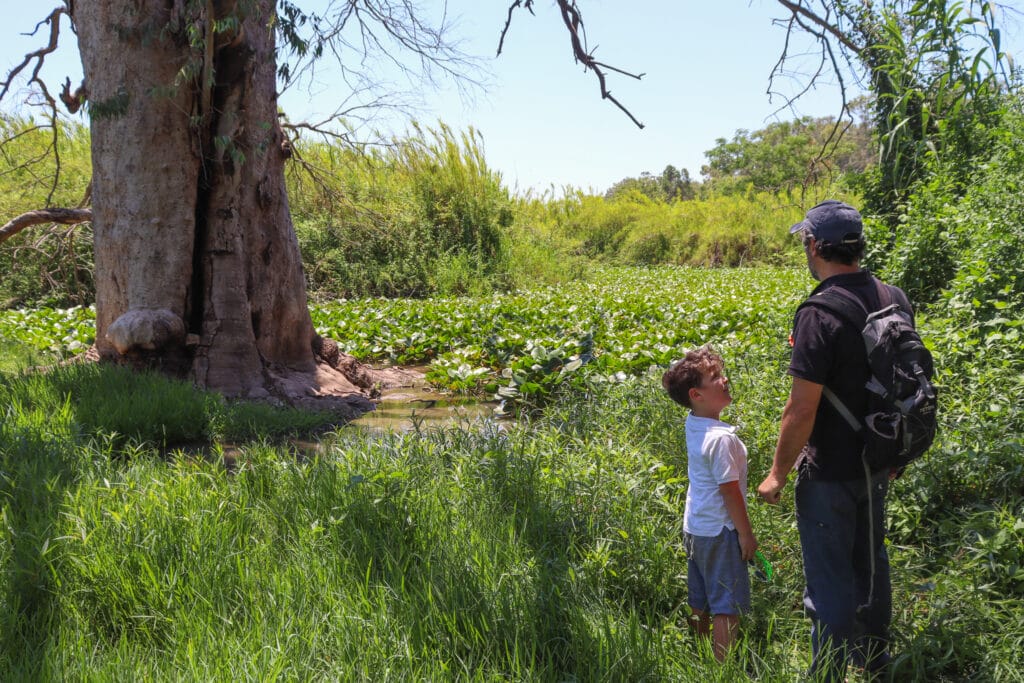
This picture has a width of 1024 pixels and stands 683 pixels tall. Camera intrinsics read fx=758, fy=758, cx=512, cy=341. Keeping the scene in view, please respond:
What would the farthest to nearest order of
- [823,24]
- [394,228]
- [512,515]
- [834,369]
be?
[394,228] < [823,24] < [512,515] < [834,369]

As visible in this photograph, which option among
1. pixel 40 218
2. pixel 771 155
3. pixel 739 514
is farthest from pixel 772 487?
pixel 771 155

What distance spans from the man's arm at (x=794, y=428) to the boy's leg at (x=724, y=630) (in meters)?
0.45

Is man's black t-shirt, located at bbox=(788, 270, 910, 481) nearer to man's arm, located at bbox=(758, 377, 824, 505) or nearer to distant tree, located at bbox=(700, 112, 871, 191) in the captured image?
man's arm, located at bbox=(758, 377, 824, 505)

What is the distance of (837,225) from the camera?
8.30ft

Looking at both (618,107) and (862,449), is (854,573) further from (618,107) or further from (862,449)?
(618,107)

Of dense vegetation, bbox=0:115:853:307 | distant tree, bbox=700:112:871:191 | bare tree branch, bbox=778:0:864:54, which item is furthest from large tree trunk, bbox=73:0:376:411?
distant tree, bbox=700:112:871:191

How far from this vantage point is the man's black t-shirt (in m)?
2.41

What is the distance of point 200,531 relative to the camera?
3.05m

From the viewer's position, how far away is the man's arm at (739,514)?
2.64 meters

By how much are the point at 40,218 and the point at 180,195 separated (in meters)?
2.05

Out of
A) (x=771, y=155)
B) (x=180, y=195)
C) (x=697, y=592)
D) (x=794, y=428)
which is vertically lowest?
(x=697, y=592)

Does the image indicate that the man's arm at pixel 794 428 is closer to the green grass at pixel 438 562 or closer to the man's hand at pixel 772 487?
the man's hand at pixel 772 487

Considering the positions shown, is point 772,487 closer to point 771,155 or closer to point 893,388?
point 893,388

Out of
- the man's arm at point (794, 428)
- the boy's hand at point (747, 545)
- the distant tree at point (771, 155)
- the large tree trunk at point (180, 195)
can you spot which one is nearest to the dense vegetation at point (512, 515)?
the boy's hand at point (747, 545)
